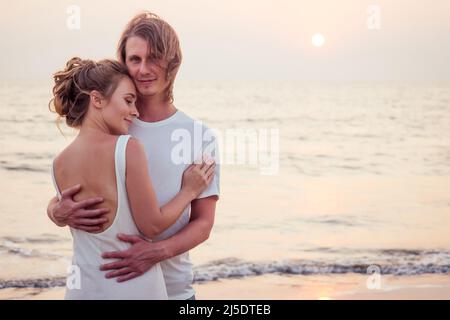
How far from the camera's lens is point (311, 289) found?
693 cm

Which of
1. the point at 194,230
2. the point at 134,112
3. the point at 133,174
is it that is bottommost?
the point at 194,230

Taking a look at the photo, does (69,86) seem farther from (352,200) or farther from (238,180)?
(238,180)

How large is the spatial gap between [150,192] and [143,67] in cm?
50

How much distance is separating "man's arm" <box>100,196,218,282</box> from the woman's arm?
0.17ft

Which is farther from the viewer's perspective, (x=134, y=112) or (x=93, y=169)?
(x=134, y=112)

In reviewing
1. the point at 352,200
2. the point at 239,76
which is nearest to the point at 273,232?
the point at 352,200

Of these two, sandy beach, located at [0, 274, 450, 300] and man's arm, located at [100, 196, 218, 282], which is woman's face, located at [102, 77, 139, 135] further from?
sandy beach, located at [0, 274, 450, 300]

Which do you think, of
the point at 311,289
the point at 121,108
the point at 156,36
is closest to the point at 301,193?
the point at 311,289

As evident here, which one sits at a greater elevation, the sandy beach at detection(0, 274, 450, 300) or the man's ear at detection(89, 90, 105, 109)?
the man's ear at detection(89, 90, 105, 109)

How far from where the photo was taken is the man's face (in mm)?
2637

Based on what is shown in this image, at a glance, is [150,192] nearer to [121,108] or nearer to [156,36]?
[121,108]

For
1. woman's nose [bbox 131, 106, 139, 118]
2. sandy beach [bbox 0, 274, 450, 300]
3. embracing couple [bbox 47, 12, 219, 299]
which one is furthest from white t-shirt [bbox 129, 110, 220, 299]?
sandy beach [bbox 0, 274, 450, 300]

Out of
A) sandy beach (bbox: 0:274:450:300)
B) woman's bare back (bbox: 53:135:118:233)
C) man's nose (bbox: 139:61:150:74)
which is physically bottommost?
sandy beach (bbox: 0:274:450:300)

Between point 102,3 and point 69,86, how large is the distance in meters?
22.7
